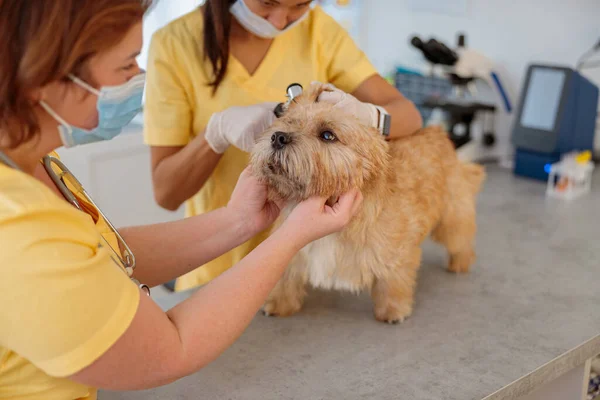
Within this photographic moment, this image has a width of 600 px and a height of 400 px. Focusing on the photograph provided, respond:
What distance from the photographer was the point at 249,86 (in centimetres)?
146

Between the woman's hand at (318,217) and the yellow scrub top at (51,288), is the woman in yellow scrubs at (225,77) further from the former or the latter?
the yellow scrub top at (51,288)

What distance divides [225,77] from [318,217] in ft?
1.82

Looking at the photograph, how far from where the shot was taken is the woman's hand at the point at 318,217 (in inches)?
38.3

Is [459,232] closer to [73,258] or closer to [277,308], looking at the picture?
[277,308]

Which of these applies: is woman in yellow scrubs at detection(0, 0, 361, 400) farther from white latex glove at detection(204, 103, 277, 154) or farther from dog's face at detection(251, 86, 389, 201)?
white latex glove at detection(204, 103, 277, 154)

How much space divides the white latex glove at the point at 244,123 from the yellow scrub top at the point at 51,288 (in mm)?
552

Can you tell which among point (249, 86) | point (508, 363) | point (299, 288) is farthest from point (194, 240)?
→ point (508, 363)

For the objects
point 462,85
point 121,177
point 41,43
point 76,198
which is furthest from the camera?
point 121,177

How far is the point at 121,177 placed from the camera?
9.08 feet

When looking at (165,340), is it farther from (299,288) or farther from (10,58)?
(299,288)

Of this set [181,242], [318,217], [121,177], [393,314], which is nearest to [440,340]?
[393,314]

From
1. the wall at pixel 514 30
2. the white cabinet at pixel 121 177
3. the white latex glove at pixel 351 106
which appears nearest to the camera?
the white latex glove at pixel 351 106

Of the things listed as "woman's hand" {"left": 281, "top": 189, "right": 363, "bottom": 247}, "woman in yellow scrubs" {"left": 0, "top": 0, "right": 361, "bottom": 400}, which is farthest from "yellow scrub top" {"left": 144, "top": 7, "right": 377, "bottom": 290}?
"woman in yellow scrubs" {"left": 0, "top": 0, "right": 361, "bottom": 400}

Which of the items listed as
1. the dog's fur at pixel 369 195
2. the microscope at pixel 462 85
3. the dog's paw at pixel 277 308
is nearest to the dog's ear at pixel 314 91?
the dog's fur at pixel 369 195
